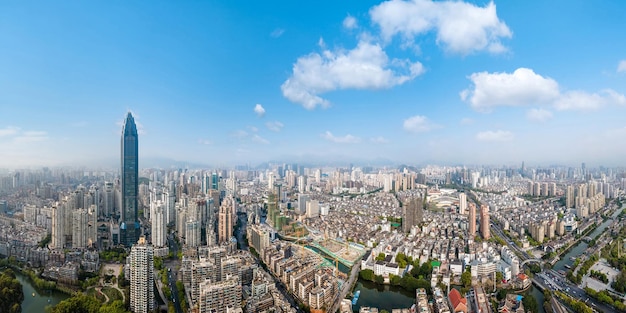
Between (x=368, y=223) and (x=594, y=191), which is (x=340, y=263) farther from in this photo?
(x=594, y=191)

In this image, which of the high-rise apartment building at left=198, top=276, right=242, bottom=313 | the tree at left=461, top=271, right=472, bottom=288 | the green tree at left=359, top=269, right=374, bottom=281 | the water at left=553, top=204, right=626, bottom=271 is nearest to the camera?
the high-rise apartment building at left=198, top=276, right=242, bottom=313

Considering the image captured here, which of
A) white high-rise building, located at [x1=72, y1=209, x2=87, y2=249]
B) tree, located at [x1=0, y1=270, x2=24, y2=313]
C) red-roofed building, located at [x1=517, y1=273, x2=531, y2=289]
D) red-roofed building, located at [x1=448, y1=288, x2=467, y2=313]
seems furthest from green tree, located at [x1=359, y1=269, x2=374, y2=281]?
white high-rise building, located at [x1=72, y1=209, x2=87, y2=249]

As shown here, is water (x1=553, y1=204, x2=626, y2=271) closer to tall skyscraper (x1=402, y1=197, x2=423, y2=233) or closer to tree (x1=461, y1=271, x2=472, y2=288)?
tree (x1=461, y1=271, x2=472, y2=288)

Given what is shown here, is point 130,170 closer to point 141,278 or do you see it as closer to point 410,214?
point 141,278

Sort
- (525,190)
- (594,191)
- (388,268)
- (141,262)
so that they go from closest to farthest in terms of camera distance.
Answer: (141,262) < (388,268) < (594,191) < (525,190)

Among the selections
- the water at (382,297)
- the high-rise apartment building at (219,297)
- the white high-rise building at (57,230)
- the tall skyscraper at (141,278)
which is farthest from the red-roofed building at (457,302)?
the white high-rise building at (57,230)

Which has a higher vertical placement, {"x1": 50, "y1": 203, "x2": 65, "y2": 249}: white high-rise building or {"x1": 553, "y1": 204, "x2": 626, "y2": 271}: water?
{"x1": 50, "y1": 203, "x2": 65, "y2": 249}: white high-rise building

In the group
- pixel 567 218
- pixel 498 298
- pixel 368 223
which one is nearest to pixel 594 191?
pixel 567 218
